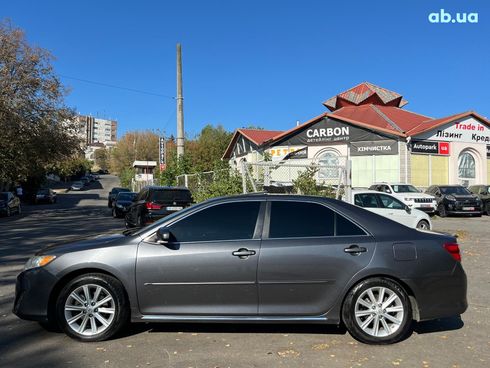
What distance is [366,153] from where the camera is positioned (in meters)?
30.0

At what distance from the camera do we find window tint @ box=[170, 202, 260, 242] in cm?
507

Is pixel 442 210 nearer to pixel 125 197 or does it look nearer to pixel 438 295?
pixel 125 197

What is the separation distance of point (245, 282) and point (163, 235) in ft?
A: 3.14

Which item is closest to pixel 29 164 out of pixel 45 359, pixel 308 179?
pixel 308 179

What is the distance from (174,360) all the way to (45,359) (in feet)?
3.94

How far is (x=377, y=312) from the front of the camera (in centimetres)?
497

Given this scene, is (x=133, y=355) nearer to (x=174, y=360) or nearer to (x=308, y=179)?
(x=174, y=360)

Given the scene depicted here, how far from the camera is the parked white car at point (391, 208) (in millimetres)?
14555

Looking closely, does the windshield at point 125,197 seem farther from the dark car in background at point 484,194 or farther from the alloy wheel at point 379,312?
the alloy wheel at point 379,312

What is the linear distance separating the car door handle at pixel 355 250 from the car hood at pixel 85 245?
7.74ft

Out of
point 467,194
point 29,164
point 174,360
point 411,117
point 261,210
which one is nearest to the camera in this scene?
point 174,360

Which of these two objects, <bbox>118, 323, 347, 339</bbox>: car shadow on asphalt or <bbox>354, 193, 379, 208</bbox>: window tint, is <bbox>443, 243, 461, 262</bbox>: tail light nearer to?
<bbox>118, 323, 347, 339</bbox>: car shadow on asphalt

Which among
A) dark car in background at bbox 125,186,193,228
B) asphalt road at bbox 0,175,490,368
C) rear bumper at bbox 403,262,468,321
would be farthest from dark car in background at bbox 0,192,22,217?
rear bumper at bbox 403,262,468,321

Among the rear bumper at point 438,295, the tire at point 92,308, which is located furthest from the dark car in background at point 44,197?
the rear bumper at point 438,295
